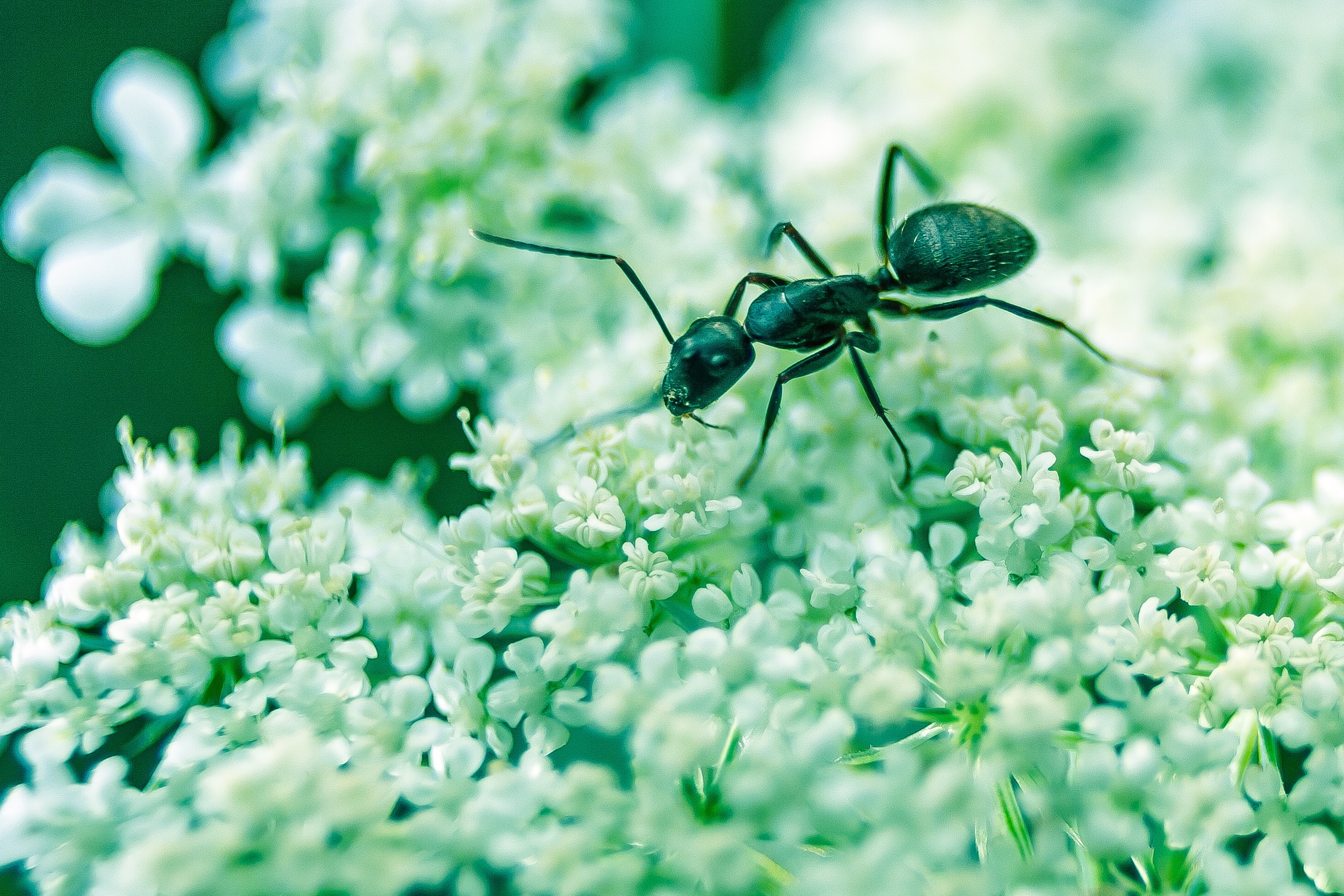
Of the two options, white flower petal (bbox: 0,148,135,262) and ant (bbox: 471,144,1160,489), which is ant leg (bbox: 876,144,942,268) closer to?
ant (bbox: 471,144,1160,489)

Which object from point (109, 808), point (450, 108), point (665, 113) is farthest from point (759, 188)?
point (109, 808)

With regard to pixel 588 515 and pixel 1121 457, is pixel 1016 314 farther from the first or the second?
pixel 588 515

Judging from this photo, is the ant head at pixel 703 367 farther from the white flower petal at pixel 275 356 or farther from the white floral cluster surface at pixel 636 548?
the white flower petal at pixel 275 356

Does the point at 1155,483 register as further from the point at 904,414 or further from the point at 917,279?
the point at 917,279

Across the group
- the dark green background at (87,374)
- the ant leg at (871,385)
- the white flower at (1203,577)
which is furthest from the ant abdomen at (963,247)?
the dark green background at (87,374)

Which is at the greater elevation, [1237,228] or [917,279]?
[917,279]

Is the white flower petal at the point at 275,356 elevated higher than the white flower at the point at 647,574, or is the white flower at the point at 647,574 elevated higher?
the white flower petal at the point at 275,356

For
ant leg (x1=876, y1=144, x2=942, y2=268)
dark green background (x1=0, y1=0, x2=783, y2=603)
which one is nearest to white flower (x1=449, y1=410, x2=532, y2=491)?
dark green background (x1=0, y1=0, x2=783, y2=603)
